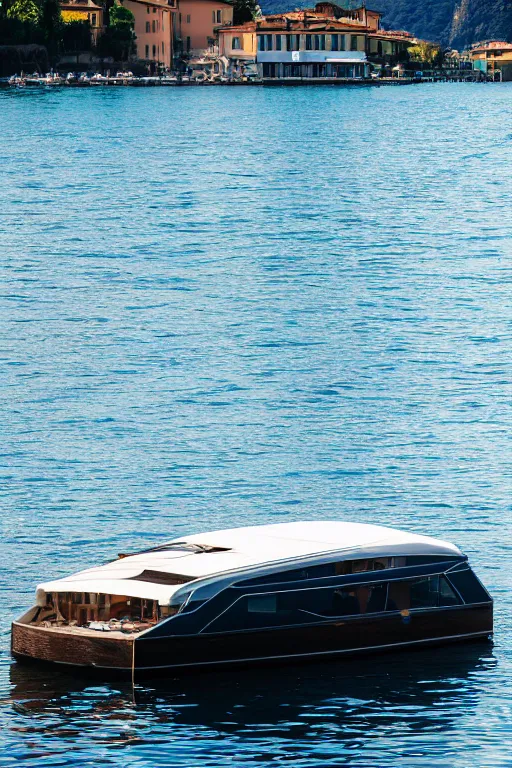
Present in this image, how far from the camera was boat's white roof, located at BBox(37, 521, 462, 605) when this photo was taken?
30.8m

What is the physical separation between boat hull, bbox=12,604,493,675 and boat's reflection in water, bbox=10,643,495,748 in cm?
30

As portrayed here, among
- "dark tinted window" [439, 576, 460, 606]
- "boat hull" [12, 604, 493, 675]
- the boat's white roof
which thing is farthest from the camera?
"dark tinted window" [439, 576, 460, 606]

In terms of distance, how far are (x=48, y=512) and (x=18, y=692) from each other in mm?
12755

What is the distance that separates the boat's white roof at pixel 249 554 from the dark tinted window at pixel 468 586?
0.51m

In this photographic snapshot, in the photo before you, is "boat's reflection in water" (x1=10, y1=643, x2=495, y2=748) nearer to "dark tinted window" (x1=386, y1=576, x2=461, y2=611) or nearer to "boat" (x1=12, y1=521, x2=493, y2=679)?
"boat" (x1=12, y1=521, x2=493, y2=679)

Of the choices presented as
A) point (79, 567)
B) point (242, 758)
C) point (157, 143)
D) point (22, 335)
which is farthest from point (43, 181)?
point (242, 758)

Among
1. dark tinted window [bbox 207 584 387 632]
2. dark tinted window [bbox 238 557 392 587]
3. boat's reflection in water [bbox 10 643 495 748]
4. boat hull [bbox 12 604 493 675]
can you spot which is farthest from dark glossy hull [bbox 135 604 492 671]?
dark tinted window [bbox 238 557 392 587]

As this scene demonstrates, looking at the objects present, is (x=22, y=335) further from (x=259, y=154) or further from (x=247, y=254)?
(x=259, y=154)

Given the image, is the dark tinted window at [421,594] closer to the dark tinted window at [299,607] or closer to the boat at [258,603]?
the boat at [258,603]

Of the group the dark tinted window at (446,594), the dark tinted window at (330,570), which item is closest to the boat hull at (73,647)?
the dark tinted window at (330,570)

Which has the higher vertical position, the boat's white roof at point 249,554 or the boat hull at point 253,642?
the boat's white roof at point 249,554

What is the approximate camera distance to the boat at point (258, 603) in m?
30.2

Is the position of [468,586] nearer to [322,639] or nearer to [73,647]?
[322,639]

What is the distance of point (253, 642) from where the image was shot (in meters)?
30.9
